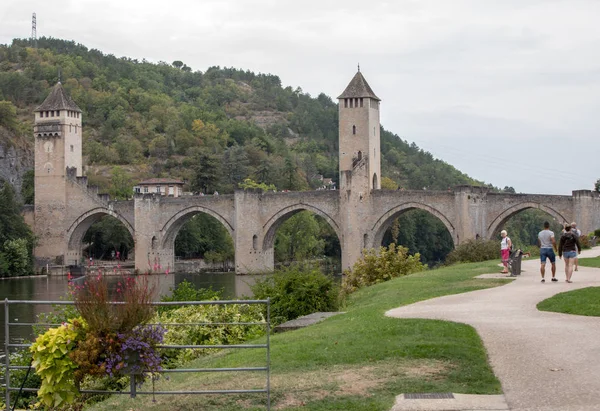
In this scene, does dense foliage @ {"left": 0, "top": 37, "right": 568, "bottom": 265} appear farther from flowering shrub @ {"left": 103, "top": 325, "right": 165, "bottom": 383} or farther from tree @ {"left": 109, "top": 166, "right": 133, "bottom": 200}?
flowering shrub @ {"left": 103, "top": 325, "right": 165, "bottom": 383}

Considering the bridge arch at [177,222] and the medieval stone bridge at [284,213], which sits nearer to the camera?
the medieval stone bridge at [284,213]

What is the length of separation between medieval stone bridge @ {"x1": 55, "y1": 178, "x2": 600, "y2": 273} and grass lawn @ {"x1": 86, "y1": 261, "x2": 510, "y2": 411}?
43890 millimetres

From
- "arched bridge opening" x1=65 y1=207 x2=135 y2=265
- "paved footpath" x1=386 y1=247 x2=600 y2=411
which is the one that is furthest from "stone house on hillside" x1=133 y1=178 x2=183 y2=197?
"paved footpath" x1=386 y1=247 x2=600 y2=411

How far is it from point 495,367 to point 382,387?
162 cm

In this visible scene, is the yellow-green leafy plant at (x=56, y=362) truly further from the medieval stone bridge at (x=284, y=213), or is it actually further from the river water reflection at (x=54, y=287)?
the medieval stone bridge at (x=284, y=213)

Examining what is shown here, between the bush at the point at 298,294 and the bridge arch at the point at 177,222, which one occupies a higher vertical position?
the bridge arch at the point at 177,222

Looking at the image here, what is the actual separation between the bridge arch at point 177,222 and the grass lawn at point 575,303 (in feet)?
168

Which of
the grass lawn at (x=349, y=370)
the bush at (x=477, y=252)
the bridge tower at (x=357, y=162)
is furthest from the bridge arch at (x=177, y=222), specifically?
the grass lawn at (x=349, y=370)

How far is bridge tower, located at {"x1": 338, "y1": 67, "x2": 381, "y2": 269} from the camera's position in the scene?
204 feet

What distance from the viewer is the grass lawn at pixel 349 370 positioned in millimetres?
9945

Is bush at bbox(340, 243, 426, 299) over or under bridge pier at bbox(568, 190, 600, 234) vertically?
under

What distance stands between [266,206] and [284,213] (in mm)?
1408

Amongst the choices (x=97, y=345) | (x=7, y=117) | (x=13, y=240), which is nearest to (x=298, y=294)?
(x=97, y=345)

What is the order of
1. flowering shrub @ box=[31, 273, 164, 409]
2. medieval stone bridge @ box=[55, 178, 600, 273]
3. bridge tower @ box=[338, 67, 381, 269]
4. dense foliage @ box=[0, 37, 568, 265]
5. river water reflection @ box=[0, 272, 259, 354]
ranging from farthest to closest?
dense foliage @ box=[0, 37, 568, 265], bridge tower @ box=[338, 67, 381, 269], medieval stone bridge @ box=[55, 178, 600, 273], river water reflection @ box=[0, 272, 259, 354], flowering shrub @ box=[31, 273, 164, 409]
